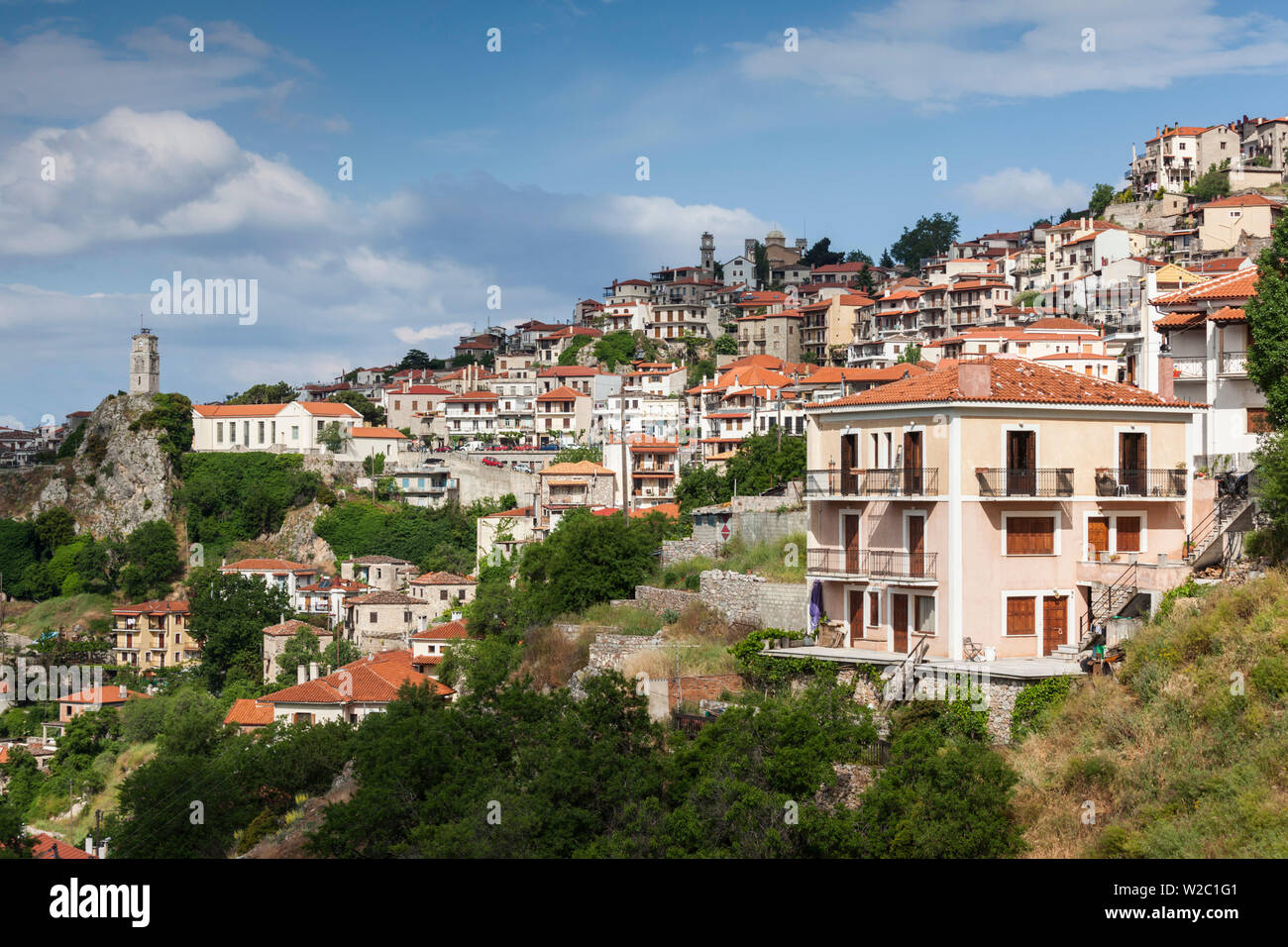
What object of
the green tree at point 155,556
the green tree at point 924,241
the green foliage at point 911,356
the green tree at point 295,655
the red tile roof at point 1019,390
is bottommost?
the green tree at point 295,655

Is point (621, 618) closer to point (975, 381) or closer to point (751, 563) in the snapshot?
point (751, 563)

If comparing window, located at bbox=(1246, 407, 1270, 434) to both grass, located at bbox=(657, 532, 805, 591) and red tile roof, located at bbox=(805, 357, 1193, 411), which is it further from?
grass, located at bbox=(657, 532, 805, 591)

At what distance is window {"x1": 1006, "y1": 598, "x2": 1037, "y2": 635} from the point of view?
915 inches

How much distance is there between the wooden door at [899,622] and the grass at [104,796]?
36.6 metres

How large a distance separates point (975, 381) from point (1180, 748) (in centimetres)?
844

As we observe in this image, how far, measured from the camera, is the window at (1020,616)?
76.2 feet

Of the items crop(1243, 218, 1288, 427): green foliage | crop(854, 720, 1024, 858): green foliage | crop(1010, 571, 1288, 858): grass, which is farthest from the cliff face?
crop(1010, 571, 1288, 858): grass

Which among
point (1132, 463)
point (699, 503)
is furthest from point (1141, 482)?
point (699, 503)

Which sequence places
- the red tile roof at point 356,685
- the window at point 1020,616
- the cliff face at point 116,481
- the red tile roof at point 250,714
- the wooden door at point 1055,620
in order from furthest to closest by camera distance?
the cliff face at point 116,481 < the red tile roof at point 250,714 < the red tile roof at point 356,685 < the wooden door at point 1055,620 < the window at point 1020,616

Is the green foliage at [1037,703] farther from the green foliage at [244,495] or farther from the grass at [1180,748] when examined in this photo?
the green foliage at [244,495]

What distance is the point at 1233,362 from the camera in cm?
2875

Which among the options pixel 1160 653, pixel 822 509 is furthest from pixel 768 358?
pixel 1160 653

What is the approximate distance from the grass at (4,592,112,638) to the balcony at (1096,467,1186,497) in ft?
241

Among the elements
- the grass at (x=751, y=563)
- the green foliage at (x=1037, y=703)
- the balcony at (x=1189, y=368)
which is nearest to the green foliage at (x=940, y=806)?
the green foliage at (x=1037, y=703)
